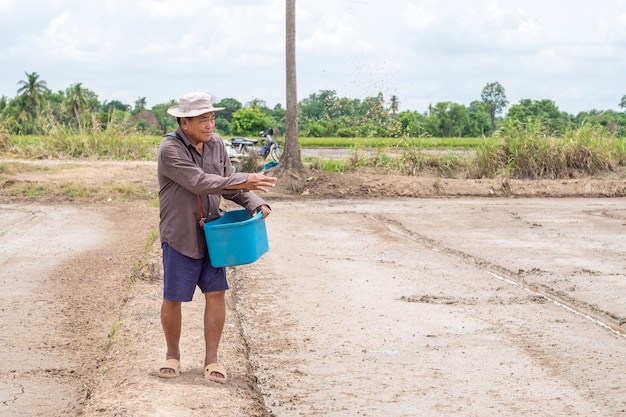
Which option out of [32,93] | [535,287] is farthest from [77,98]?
[535,287]

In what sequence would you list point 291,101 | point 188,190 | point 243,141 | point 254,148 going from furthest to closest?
point 243,141
point 254,148
point 291,101
point 188,190

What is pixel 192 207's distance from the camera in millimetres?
5871

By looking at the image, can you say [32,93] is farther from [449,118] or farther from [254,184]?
[254,184]

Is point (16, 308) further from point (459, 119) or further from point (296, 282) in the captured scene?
point (459, 119)

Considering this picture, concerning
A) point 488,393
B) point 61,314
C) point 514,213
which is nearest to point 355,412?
point 488,393

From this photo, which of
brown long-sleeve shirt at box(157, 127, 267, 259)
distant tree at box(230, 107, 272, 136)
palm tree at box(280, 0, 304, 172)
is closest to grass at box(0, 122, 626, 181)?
palm tree at box(280, 0, 304, 172)

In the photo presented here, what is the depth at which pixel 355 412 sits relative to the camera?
5.57 m

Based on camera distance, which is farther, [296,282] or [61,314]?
[296,282]

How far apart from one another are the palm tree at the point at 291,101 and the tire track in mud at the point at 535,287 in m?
7.50

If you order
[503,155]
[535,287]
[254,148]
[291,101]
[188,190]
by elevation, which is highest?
[291,101]

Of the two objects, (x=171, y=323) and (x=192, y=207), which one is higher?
(x=192, y=207)

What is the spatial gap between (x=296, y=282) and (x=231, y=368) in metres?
3.27

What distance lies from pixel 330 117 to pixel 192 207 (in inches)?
784

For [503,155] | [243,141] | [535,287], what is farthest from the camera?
[243,141]
